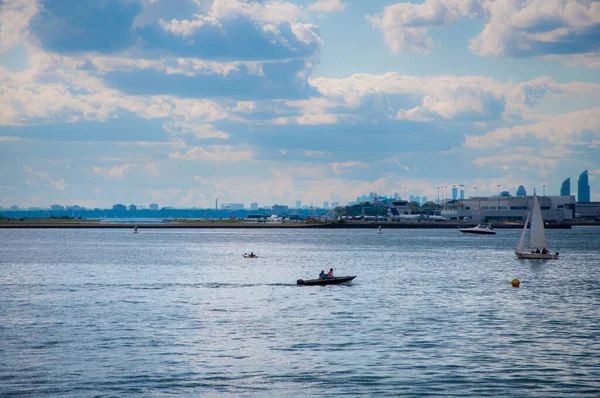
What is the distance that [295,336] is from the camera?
55.7m

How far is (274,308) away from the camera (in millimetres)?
71500

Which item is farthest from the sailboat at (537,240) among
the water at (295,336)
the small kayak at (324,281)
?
the small kayak at (324,281)

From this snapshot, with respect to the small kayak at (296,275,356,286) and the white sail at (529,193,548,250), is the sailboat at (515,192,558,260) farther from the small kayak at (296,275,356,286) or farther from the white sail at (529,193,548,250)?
the small kayak at (296,275,356,286)

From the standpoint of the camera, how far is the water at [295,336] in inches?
1628

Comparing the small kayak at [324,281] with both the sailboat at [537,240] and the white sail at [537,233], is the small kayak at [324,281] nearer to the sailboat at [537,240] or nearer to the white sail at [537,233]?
the sailboat at [537,240]

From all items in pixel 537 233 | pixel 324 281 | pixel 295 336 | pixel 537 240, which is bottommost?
pixel 295 336

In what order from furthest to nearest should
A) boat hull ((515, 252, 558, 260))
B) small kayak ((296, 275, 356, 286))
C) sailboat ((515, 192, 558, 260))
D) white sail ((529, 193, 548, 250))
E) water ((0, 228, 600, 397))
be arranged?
white sail ((529, 193, 548, 250)) → sailboat ((515, 192, 558, 260)) → boat hull ((515, 252, 558, 260)) → small kayak ((296, 275, 356, 286)) → water ((0, 228, 600, 397))

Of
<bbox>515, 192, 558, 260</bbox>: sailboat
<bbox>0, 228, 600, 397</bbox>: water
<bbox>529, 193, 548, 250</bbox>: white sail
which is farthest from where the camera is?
<bbox>529, 193, 548, 250</bbox>: white sail

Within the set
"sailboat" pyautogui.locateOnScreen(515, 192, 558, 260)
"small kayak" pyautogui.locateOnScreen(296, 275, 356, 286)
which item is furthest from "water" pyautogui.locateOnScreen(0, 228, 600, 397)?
"sailboat" pyautogui.locateOnScreen(515, 192, 558, 260)

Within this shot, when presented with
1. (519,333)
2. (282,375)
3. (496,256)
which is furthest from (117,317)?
(496,256)

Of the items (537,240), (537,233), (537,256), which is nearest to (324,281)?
(537,256)

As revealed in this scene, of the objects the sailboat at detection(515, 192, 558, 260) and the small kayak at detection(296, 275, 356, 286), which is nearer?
the small kayak at detection(296, 275, 356, 286)

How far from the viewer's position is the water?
4134 cm

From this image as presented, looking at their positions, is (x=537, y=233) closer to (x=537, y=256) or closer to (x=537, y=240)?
(x=537, y=240)
